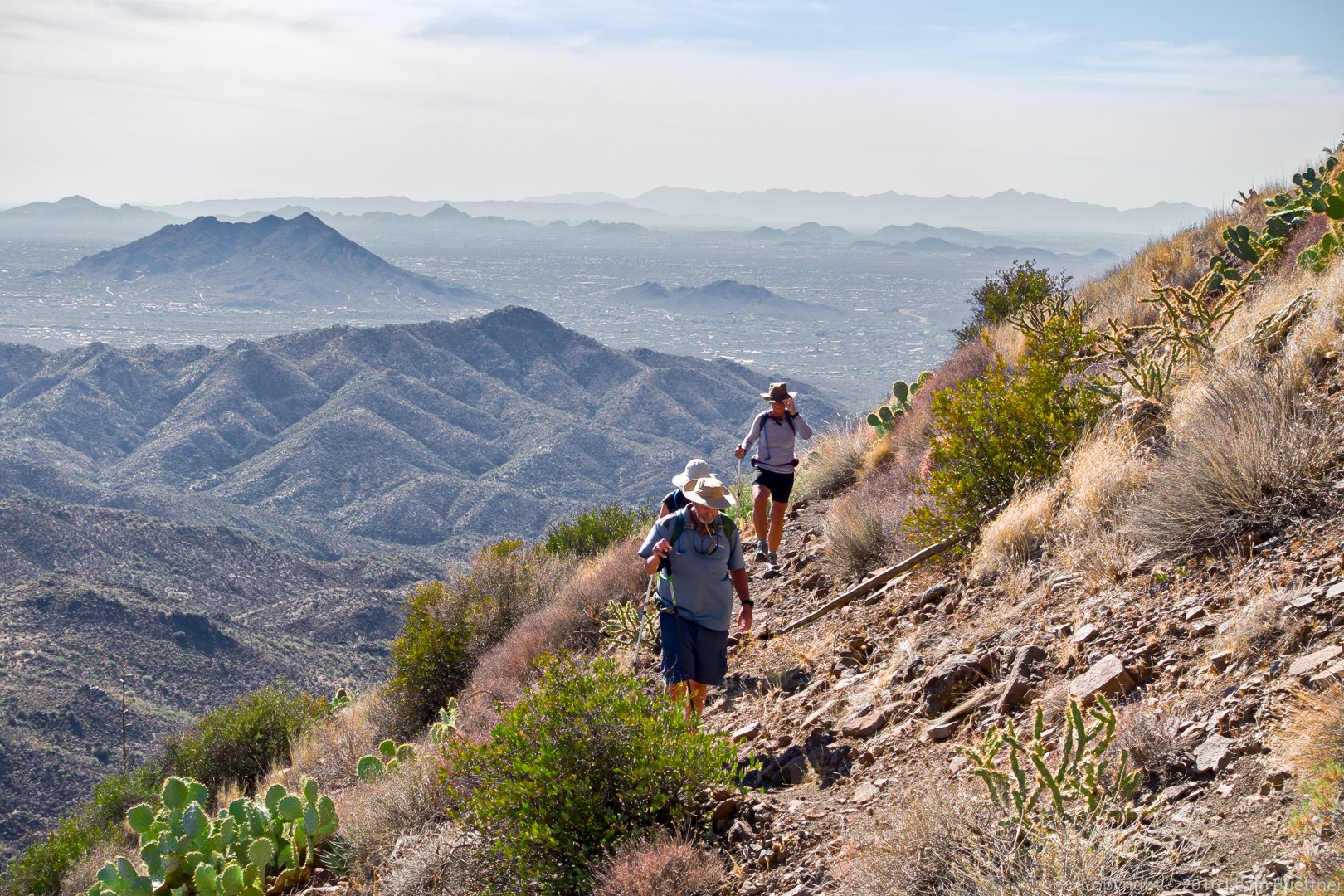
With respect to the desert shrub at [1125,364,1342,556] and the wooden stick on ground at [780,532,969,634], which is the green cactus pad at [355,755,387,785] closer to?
the wooden stick on ground at [780,532,969,634]

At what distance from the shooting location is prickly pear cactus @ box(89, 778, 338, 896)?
5938 mm

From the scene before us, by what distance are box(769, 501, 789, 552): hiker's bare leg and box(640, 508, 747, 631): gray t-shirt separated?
3328 millimetres

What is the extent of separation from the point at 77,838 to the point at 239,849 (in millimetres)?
18483

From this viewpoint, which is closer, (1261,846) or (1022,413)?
(1261,846)

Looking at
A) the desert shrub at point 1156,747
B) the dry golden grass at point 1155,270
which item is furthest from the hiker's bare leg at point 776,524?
the desert shrub at point 1156,747

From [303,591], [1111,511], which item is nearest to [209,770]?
[1111,511]

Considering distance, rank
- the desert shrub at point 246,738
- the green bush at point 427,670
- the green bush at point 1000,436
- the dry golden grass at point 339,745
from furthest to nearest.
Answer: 1. the desert shrub at point 246,738
2. the green bush at point 427,670
3. the dry golden grass at point 339,745
4. the green bush at point 1000,436

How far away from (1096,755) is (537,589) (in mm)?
9278

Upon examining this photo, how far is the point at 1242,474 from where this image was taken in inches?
187

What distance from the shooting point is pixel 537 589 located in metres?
12.3

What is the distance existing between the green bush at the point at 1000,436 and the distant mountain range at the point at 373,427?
83.6 meters

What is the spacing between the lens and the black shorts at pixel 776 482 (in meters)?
8.88

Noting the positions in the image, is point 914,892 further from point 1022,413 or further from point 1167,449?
point 1022,413

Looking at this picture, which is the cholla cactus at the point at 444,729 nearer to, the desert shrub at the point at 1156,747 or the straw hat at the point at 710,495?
the straw hat at the point at 710,495
